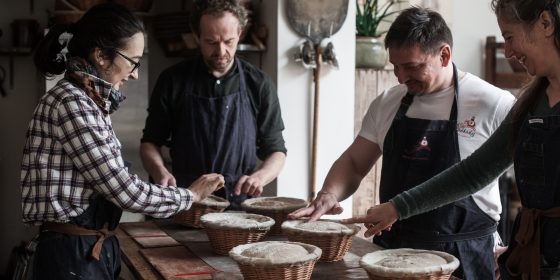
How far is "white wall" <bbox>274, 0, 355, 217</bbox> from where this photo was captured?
4.23 metres

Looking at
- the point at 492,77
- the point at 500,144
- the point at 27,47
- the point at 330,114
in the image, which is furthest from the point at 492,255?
the point at 492,77

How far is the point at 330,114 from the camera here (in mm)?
4391

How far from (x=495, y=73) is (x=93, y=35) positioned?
4.90 meters

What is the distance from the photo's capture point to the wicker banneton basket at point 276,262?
1.94m

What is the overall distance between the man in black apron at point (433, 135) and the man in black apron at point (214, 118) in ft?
2.50

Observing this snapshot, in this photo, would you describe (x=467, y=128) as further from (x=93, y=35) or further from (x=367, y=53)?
(x=367, y=53)

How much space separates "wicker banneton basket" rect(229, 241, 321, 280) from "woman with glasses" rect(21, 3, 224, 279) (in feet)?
1.33

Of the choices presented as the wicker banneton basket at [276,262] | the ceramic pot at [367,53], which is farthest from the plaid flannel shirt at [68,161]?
the ceramic pot at [367,53]

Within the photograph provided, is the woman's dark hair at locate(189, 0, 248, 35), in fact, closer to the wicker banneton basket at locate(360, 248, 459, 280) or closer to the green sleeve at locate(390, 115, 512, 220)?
the green sleeve at locate(390, 115, 512, 220)

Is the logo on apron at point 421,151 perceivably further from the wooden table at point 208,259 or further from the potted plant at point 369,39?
the potted plant at point 369,39

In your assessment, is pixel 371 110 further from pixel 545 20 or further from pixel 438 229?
pixel 545 20

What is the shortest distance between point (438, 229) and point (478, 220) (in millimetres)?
149

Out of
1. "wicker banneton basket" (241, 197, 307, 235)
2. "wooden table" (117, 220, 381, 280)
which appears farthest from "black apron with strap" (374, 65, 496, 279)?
"wicker banneton basket" (241, 197, 307, 235)

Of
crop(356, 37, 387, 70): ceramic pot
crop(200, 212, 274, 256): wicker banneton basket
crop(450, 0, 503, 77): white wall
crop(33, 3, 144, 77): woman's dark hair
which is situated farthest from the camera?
crop(450, 0, 503, 77): white wall
